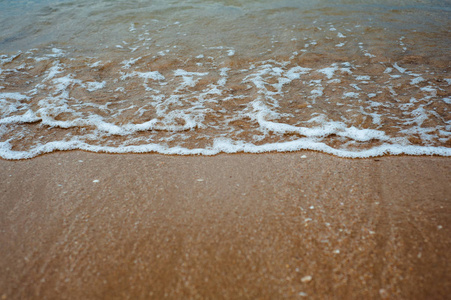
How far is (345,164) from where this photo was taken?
8.42 ft

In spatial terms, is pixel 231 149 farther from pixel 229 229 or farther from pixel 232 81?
pixel 232 81

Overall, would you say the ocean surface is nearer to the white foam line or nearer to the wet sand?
the white foam line

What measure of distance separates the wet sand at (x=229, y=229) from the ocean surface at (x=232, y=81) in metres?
0.39

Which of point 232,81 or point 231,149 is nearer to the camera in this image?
point 231,149

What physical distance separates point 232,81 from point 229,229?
2.87 metres

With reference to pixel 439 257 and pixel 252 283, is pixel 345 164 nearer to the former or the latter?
pixel 439 257

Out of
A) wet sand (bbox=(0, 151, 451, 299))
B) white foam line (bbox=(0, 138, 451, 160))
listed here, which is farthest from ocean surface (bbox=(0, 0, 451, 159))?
wet sand (bbox=(0, 151, 451, 299))

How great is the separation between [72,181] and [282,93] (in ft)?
9.11

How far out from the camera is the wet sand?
5.23ft

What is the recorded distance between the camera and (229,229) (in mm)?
1940

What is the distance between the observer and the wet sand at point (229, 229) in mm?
1594

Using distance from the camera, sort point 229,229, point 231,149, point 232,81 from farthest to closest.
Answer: point 232,81 < point 231,149 < point 229,229

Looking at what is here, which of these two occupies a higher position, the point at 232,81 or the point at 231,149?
the point at 232,81

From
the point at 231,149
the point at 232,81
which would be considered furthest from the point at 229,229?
the point at 232,81
